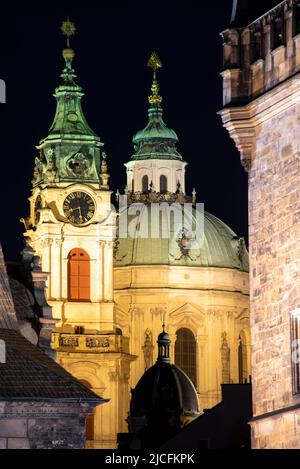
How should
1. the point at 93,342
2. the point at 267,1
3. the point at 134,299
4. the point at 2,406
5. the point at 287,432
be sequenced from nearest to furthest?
the point at 287,432, the point at 267,1, the point at 2,406, the point at 93,342, the point at 134,299

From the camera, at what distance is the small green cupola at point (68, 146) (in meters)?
138

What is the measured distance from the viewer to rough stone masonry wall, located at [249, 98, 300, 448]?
4750 centimetres

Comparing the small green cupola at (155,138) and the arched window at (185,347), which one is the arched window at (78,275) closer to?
the arched window at (185,347)

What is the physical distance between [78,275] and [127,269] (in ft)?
29.0

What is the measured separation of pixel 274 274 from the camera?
4841 centimetres

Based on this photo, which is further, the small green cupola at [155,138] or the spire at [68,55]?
the small green cupola at [155,138]

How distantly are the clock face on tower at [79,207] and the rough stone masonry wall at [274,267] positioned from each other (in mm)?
89078

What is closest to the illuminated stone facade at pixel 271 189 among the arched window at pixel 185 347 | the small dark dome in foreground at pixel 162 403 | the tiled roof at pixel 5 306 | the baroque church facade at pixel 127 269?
the tiled roof at pixel 5 306

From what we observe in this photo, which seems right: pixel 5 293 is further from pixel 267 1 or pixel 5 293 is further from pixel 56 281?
pixel 56 281

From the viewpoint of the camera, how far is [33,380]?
56938mm

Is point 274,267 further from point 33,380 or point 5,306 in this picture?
point 5,306

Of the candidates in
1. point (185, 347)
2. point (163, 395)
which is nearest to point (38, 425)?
point (163, 395)
